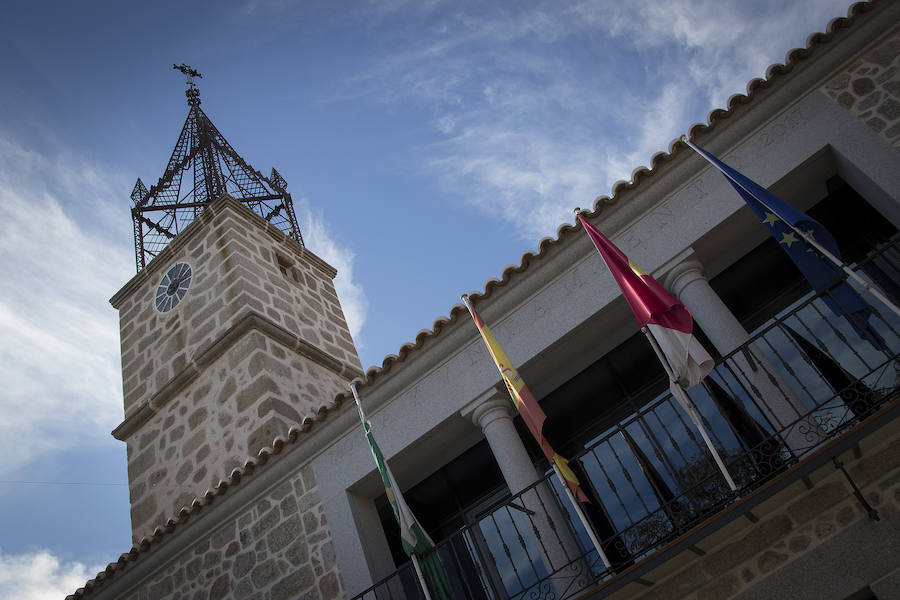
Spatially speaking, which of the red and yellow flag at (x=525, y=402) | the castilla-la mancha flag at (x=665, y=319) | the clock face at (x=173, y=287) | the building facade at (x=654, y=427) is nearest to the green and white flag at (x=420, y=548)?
the building facade at (x=654, y=427)

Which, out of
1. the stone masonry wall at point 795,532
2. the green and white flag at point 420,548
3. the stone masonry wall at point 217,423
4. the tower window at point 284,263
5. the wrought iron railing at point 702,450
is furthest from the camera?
the tower window at point 284,263

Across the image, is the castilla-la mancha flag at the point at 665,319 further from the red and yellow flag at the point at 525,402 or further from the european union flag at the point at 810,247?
the red and yellow flag at the point at 525,402

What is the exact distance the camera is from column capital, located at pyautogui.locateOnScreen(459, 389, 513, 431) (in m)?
6.63

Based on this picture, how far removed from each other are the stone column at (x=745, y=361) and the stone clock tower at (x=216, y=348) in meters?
4.58

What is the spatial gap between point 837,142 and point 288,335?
24.8 ft

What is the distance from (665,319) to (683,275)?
91cm

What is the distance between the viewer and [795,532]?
4898 mm

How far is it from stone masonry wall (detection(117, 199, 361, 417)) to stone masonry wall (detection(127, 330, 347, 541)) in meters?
0.56

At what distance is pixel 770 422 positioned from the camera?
17.0ft

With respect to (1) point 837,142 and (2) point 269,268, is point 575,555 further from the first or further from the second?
(2) point 269,268

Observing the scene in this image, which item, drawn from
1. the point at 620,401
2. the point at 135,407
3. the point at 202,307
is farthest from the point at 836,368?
the point at 135,407

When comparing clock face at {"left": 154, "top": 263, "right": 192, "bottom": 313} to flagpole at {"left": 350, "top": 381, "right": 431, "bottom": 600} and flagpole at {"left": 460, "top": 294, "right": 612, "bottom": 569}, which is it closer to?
flagpole at {"left": 350, "top": 381, "right": 431, "bottom": 600}

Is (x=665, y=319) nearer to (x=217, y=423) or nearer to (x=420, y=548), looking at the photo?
(x=420, y=548)

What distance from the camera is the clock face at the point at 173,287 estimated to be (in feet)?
39.7
